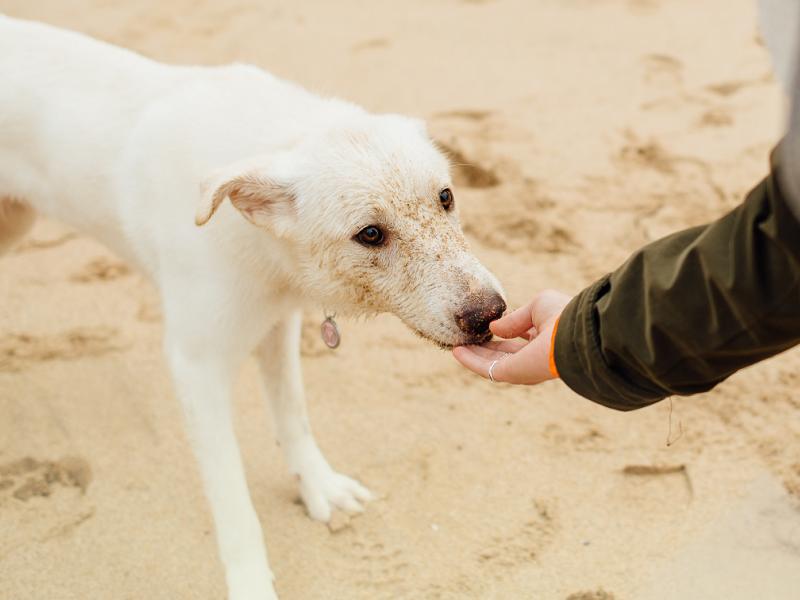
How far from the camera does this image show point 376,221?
2.57 meters

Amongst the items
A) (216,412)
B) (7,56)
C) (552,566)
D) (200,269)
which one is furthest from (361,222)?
(7,56)

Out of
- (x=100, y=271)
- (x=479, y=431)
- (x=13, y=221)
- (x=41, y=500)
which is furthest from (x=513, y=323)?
(x=100, y=271)

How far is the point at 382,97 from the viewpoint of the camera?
18.4 feet

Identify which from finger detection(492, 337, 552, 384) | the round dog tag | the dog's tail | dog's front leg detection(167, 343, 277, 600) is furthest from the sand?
finger detection(492, 337, 552, 384)

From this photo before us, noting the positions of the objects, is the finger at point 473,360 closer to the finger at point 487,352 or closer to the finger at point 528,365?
the finger at point 487,352

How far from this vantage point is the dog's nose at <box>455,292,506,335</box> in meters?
2.48

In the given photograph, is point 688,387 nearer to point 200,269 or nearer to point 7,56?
point 200,269

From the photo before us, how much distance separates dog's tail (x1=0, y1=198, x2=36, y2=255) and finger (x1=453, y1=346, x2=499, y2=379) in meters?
1.86

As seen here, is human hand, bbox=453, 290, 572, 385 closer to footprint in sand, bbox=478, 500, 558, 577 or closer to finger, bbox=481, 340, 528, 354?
finger, bbox=481, 340, 528, 354

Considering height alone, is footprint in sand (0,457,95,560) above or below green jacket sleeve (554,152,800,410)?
below

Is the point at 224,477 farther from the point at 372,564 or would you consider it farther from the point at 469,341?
the point at 469,341

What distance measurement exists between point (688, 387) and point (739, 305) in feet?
0.97

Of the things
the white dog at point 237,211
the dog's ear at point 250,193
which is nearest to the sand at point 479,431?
the white dog at point 237,211

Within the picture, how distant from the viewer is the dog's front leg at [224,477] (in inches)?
113
